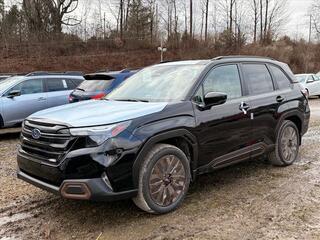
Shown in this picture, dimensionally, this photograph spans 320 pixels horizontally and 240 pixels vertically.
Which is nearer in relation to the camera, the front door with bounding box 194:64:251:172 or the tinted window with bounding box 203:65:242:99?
the front door with bounding box 194:64:251:172

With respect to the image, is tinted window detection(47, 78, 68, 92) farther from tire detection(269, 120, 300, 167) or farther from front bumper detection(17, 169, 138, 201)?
front bumper detection(17, 169, 138, 201)

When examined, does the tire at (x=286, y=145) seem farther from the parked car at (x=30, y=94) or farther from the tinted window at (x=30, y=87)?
the tinted window at (x=30, y=87)

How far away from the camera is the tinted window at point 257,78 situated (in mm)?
5773

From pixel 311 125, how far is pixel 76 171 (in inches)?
348

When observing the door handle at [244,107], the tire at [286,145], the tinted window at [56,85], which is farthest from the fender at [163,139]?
the tinted window at [56,85]

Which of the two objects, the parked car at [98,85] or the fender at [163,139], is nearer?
the fender at [163,139]

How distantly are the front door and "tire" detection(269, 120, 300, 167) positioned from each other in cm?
95

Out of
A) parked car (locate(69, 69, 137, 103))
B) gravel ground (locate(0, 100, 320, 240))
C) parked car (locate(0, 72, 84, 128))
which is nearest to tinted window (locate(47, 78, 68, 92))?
parked car (locate(0, 72, 84, 128))

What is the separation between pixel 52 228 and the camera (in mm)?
4195

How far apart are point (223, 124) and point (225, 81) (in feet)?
2.27

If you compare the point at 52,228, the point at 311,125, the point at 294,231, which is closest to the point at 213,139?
the point at 294,231

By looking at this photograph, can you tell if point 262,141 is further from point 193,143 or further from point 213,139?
point 193,143

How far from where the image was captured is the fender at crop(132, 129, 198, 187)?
413cm

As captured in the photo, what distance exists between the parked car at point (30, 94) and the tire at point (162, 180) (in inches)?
261
